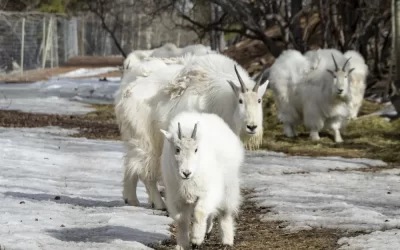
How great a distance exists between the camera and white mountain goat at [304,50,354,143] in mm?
15914

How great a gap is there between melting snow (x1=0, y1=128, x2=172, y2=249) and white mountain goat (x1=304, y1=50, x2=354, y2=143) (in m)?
3.64

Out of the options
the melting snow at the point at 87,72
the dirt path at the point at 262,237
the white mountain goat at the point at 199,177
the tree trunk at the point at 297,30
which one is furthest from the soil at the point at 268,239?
the melting snow at the point at 87,72

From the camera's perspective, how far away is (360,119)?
1798 centimetres

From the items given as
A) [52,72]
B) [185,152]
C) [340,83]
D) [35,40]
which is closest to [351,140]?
[340,83]

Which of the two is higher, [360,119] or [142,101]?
[142,101]

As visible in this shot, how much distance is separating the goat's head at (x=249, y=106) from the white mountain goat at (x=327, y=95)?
750cm

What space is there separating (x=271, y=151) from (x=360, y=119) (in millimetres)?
3861

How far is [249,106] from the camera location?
8.29m

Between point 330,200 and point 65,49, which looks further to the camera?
point 65,49

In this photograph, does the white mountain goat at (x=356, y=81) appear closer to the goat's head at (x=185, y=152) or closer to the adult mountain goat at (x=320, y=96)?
the adult mountain goat at (x=320, y=96)

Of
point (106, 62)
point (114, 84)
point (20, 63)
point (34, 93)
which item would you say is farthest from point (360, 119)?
point (106, 62)

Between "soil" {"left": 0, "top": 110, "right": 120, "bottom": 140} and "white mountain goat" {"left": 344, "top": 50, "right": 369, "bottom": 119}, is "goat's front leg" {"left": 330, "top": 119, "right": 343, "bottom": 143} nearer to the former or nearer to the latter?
"white mountain goat" {"left": 344, "top": 50, "right": 369, "bottom": 119}

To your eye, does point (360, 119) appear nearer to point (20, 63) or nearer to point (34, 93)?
point (34, 93)

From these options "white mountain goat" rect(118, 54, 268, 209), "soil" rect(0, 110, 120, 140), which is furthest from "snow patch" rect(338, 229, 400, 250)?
"soil" rect(0, 110, 120, 140)
